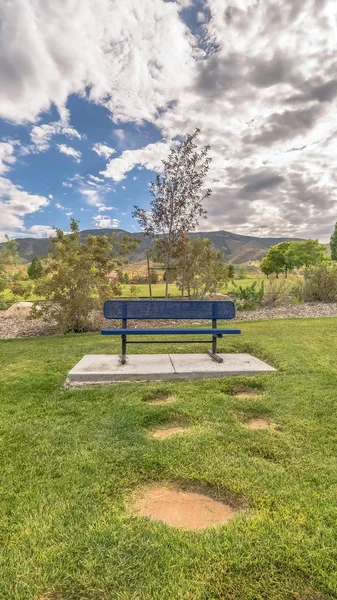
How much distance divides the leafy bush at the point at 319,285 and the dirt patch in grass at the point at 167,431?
479 inches

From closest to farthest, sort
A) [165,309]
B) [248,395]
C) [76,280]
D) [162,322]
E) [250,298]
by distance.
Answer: [248,395], [165,309], [76,280], [162,322], [250,298]

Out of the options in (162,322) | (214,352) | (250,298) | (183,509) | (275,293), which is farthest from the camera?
(275,293)

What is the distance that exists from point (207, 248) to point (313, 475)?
10658mm

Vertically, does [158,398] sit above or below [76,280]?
below

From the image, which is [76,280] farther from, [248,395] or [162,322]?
[248,395]

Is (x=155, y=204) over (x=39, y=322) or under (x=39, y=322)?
over

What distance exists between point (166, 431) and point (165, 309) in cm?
236

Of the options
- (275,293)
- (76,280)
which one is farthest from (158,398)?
(275,293)

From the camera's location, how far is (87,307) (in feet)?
29.6

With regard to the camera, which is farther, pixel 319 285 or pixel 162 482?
pixel 319 285

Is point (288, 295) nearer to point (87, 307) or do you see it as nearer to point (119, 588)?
point (87, 307)

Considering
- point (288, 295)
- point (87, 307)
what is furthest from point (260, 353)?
point (288, 295)

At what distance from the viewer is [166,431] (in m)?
3.12

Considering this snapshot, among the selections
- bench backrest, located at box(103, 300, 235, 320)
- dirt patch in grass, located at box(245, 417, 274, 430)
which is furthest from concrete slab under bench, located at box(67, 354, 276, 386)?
dirt patch in grass, located at box(245, 417, 274, 430)
